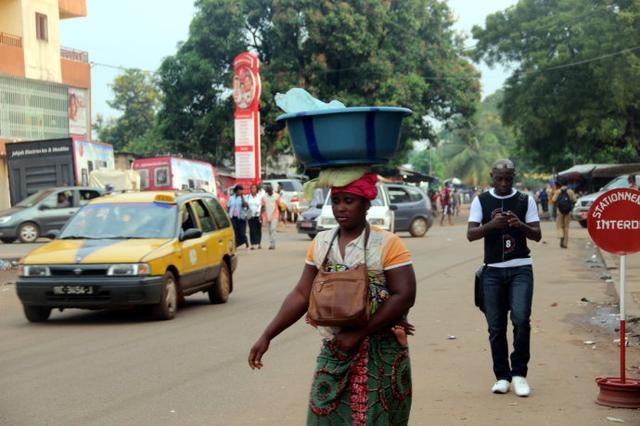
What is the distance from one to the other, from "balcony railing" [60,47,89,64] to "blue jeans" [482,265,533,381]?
34923mm

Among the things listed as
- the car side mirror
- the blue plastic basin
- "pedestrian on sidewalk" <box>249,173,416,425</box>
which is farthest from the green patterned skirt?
the car side mirror

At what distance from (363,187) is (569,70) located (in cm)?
4345

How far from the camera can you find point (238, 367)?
348 inches

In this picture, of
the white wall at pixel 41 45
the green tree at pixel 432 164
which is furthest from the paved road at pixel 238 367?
the green tree at pixel 432 164

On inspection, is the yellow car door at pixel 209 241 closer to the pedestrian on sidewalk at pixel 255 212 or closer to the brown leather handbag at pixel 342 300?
the brown leather handbag at pixel 342 300

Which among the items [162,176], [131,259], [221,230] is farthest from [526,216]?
[162,176]

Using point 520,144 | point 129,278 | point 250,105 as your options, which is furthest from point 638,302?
point 520,144

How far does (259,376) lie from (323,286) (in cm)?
456

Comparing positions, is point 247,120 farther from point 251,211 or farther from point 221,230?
point 221,230

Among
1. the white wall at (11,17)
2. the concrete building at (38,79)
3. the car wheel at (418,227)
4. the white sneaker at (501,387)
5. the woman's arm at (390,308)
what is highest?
the white wall at (11,17)

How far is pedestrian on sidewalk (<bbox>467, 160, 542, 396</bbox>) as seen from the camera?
24.3ft

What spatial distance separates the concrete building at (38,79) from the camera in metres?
35.2

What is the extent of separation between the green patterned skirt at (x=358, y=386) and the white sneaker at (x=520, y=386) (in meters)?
3.44

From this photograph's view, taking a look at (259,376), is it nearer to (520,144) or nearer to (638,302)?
(638,302)
